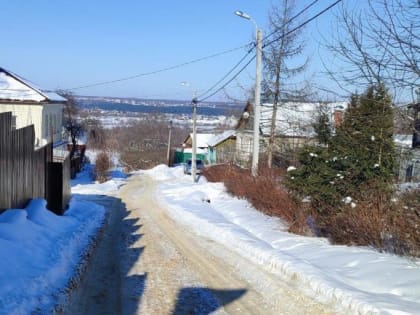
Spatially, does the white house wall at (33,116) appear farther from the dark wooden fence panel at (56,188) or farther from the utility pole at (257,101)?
the dark wooden fence panel at (56,188)

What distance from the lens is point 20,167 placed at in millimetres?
9727

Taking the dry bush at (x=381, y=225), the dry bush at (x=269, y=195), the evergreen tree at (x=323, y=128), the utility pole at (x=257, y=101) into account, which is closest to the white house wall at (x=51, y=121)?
the dry bush at (x=269, y=195)

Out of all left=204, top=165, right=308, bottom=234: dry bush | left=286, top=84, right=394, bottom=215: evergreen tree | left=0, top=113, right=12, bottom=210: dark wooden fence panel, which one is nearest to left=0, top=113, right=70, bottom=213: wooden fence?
left=0, top=113, right=12, bottom=210: dark wooden fence panel

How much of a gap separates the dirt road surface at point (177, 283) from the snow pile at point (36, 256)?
0.37m

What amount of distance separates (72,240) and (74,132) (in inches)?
1608

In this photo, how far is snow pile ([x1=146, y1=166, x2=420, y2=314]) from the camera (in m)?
6.57

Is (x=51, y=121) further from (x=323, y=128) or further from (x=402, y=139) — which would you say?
(x=402, y=139)

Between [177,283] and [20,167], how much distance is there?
419 centimetres

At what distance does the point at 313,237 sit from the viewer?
37.9 ft

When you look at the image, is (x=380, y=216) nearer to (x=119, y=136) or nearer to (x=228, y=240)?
(x=228, y=240)

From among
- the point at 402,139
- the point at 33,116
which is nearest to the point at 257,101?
the point at 402,139

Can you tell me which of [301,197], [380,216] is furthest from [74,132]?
[380,216]

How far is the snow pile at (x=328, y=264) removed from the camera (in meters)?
6.57

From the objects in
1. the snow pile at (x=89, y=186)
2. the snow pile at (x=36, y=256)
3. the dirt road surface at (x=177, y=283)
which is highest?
the snow pile at (x=36, y=256)
